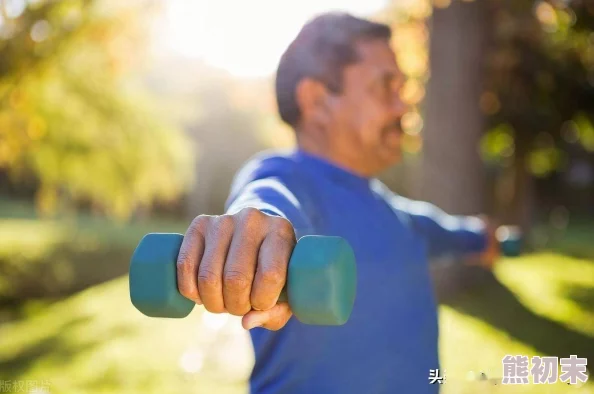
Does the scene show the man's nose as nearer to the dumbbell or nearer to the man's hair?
the man's hair

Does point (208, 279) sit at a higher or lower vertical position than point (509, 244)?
higher

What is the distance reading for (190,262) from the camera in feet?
2.73

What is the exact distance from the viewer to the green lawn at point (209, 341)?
12.3 feet

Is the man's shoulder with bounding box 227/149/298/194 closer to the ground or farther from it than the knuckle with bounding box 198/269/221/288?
closer to the ground

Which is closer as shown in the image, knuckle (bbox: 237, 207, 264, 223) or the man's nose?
knuckle (bbox: 237, 207, 264, 223)

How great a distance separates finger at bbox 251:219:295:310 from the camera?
0.80 metres

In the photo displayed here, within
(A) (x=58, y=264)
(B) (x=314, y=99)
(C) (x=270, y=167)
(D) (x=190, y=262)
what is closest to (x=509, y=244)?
(B) (x=314, y=99)

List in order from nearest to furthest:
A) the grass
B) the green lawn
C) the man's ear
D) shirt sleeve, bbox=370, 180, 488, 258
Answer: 1. the man's ear
2. shirt sleeve, bbox=370, 180, 488, 258
3. the green lawn
4. the grass

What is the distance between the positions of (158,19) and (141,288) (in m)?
8.29

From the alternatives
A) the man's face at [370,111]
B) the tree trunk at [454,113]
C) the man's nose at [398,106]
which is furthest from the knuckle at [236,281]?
the tree trunk at [454,113]

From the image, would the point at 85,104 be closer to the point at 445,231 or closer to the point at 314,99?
the point at 445,231

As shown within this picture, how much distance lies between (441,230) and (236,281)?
138 centimetres

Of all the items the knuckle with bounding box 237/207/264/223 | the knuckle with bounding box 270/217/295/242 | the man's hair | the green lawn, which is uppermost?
the man's hair

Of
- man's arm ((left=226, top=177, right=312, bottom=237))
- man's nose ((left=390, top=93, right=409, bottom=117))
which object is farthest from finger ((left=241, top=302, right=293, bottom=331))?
man's nose ((left=390, top=93, right=409, bottom=117))
